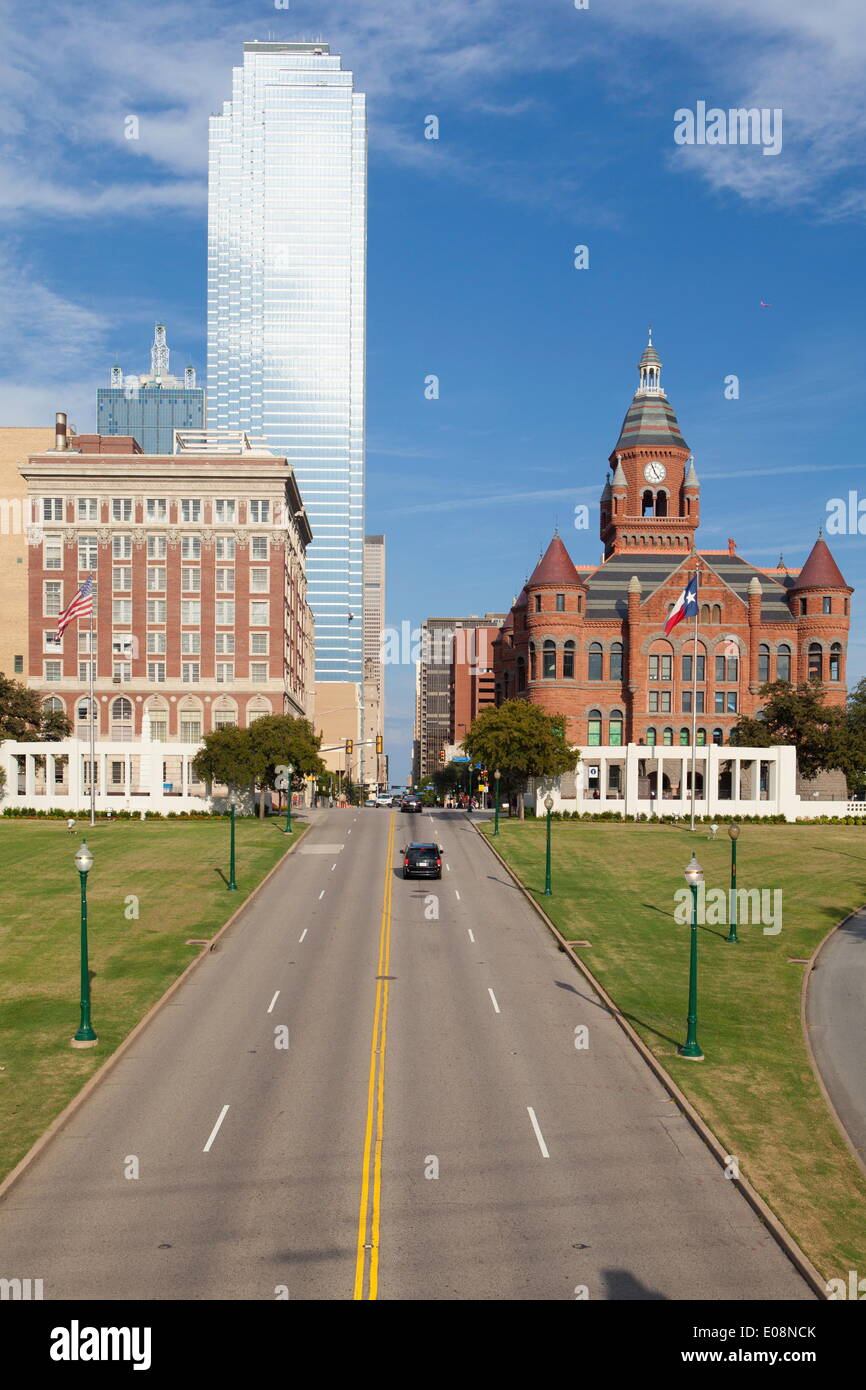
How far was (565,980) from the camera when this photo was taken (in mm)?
30172

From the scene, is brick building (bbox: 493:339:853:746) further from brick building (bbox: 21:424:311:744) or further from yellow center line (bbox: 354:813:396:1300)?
yellow center line (bbox: 354:813:396:1300)

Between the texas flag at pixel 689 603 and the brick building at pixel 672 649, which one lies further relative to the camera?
the brick building at pixel 672 649

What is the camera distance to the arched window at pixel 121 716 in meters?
94.9

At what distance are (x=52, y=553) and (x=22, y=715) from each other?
939 inches

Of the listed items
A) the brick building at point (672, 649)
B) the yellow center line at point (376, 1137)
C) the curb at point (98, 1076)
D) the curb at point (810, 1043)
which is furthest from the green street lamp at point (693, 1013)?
the brick building at point (672, 649)

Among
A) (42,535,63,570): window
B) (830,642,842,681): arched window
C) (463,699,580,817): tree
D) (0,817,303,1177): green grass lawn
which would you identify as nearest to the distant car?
(0,817,303,1177): green grass lawn

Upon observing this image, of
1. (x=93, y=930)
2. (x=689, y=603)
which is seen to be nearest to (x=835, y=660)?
(x=689, y=603)

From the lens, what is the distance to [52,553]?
310ft

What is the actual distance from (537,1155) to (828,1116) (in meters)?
6.18

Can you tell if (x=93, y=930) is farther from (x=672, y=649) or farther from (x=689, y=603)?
(x=672, y=649)

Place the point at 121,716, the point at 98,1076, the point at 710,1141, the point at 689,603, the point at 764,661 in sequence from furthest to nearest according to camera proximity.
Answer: the point at 121,716 < the point at 764,661 < the point at 689,603 < the point at 98,1076 < the point at 710,1141

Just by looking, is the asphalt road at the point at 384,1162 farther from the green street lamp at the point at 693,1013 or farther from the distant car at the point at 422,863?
the distant car at the point at 422,863

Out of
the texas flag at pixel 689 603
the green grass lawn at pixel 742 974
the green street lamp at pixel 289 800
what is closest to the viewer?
the green grass lawn at pixel 742 974

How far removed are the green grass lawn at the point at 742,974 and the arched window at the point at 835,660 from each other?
1184 inches
